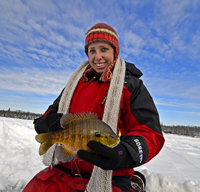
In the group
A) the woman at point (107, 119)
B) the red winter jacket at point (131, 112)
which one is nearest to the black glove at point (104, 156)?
the woman at point (107, 119)

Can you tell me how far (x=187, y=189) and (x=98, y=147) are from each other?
277 cm

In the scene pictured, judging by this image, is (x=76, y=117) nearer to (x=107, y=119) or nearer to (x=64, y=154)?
(x=64, y=154)

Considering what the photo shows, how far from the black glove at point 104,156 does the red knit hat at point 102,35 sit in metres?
1.85

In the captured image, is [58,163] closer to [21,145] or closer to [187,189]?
[187,189]

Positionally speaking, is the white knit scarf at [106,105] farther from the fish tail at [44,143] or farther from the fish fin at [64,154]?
the fish tail at [44,143]

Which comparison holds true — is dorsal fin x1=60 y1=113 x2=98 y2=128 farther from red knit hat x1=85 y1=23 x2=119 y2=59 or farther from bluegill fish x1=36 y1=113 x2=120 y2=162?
red knit hat x1=85 y1=23 x2=119 y2=59

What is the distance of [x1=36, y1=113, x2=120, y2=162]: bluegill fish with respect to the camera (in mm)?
1392

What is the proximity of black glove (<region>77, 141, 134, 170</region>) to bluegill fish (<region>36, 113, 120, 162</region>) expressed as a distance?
8 cm

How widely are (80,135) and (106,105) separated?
80 centimetres

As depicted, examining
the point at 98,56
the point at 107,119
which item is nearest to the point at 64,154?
the point at 107,119

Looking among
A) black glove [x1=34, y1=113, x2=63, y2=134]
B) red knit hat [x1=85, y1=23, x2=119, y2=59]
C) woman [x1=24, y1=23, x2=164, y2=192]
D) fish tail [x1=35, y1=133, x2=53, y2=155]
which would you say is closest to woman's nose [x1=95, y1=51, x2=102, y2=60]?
woman [x1=24, y1=23, x2=164, y2=192]

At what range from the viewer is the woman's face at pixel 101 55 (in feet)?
8.07

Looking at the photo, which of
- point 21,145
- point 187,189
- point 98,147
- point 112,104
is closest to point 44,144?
point 98,147

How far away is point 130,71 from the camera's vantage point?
2.57m
